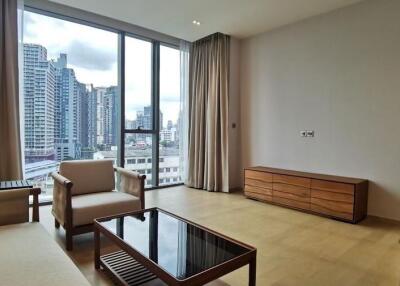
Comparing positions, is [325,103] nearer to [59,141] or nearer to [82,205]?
[82,205]

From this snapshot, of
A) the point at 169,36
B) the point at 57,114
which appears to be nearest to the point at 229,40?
the point at 169,36

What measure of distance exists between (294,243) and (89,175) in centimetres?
241

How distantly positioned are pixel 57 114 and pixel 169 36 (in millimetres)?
2579

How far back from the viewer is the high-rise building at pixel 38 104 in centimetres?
407

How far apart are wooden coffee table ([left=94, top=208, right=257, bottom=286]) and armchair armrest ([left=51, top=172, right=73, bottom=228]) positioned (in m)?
0.52

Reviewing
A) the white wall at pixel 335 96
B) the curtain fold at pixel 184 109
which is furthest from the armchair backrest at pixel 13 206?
the white wall at pixel 335 96

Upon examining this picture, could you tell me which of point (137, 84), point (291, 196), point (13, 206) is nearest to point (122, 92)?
point (137, 84)

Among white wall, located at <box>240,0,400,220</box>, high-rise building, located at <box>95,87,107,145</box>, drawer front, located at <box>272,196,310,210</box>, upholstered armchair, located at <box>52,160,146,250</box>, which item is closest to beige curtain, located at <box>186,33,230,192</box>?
white wall, located at <box>240,0,400,220</box>

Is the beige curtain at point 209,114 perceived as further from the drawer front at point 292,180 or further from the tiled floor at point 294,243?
the drawer front at point 292,180

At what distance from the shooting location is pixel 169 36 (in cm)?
542

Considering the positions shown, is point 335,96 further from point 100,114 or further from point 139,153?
point 100,114

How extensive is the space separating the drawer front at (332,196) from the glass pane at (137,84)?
320 cm

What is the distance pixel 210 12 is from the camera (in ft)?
13.6

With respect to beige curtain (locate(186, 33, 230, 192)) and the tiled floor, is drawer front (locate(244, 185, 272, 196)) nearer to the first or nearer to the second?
the tiled floor
